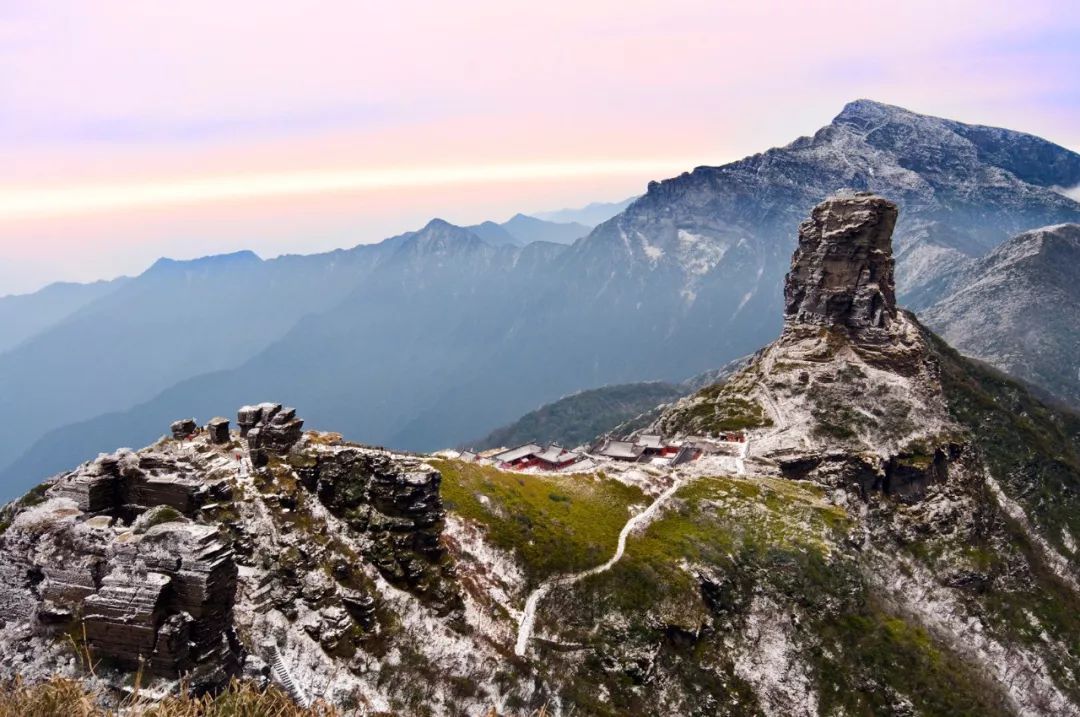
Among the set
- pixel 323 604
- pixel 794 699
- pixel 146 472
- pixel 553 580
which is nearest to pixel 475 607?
pixel 553 580

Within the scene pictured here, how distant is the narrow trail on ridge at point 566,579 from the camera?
57219 mm

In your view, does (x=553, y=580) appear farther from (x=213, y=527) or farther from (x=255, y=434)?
(x=213, y=527)

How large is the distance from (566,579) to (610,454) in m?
51.8

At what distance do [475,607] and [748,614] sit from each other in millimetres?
30262

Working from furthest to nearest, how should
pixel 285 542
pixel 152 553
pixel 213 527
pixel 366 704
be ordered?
pixel 285 542
pixel 366 704
pixel 213 527
pixel 152 553

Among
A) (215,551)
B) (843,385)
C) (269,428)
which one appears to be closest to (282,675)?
(215,551)

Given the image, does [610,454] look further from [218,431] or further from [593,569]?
[218,431]

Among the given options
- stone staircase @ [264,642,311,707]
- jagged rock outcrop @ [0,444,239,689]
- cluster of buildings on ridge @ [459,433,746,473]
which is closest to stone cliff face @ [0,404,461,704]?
jagged rock outcrop @ [0,444,239,689]

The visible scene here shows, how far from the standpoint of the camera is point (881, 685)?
223 feet

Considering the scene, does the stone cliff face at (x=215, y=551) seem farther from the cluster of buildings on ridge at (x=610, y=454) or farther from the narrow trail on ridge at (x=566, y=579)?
the cluster of buildings on ridge at (x=610, y=454)

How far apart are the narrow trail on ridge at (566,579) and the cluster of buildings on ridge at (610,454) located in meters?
18.2

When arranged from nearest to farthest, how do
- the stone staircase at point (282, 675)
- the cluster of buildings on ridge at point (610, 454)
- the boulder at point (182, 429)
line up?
the stone staircase at point (282, 675) → the boulder at point (182, 429) → the cluster of buildings on ridge at point (610, 454)

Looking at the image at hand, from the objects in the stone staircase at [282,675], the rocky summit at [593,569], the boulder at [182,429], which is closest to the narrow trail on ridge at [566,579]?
the rocky summit at [593,569]

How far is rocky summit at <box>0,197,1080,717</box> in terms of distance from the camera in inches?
1471
